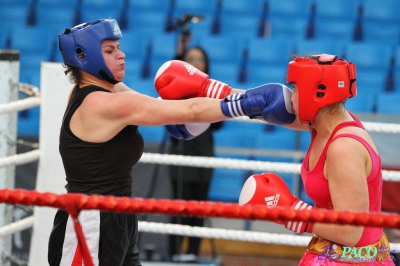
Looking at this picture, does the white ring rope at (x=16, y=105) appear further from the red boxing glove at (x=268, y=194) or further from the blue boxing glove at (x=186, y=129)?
the red boxing glove at (x=268, y=194)

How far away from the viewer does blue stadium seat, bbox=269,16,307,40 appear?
573 centimetres

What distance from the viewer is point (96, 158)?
2.04 m

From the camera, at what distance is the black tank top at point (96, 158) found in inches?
80.6

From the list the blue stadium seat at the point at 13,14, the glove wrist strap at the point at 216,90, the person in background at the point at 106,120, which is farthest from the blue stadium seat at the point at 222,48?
the person in background at the point at 106,120

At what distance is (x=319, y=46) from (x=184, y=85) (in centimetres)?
348

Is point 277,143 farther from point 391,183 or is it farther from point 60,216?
point 60,216

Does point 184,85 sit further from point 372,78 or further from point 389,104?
point 372,78

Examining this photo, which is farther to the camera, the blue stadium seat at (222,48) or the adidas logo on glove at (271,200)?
the blue stadium seat at (222,48)

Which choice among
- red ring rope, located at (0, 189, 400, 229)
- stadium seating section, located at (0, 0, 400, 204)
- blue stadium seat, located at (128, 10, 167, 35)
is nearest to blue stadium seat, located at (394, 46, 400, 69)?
stadium seating section, located at (0, 0, 400, 204)

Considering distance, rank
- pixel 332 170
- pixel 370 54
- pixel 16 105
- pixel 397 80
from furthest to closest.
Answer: pixel 370 54 → pixel 397 80 → pixel 16 105 → pixel 332 170

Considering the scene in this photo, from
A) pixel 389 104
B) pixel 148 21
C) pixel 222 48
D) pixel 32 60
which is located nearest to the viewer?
pixel 389 104

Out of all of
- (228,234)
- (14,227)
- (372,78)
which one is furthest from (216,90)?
(372,78)

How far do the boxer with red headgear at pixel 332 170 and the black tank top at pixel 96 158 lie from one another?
40 centimetres

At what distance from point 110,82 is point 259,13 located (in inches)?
156
